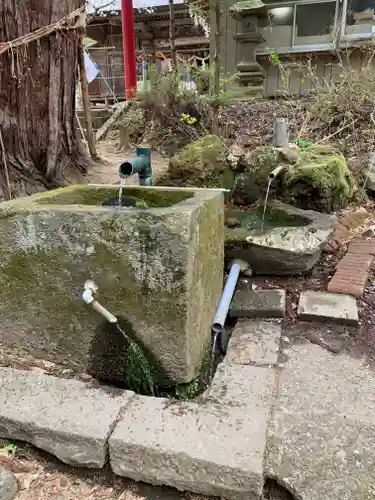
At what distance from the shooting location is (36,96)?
335 centimetres

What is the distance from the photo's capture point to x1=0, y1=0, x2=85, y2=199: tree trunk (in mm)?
3070

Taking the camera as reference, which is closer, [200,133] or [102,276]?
[102,276]

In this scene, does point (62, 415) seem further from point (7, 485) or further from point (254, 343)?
point (254, 343)

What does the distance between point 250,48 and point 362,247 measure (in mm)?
5708

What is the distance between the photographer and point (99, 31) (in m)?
13.9

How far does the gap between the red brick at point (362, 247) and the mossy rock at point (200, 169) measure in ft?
4.55

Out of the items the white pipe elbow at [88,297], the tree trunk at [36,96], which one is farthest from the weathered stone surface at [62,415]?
the tree trunk at [36,96]

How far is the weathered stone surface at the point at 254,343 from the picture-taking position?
190 centimetres

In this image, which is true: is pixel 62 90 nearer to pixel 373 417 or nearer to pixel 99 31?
pixel 373 417

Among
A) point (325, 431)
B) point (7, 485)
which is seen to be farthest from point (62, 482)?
point (325, 431)

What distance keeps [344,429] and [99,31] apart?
1534 centimetres

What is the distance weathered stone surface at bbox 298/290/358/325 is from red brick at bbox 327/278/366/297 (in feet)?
0.11

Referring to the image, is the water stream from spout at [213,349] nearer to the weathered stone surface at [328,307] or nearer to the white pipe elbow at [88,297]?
the weathered stone surface at [328,307]

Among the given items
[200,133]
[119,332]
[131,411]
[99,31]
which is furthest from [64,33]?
[99,31]
